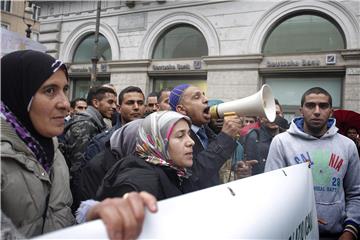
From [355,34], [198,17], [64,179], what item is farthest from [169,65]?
[64,179]

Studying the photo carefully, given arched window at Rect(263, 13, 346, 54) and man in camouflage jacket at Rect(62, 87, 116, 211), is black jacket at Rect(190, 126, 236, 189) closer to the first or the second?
man in camouflage jacket at Rect(62, 87, 116, 211)

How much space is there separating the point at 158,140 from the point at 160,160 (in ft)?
0.40

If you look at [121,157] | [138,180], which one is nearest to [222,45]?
[121,157]

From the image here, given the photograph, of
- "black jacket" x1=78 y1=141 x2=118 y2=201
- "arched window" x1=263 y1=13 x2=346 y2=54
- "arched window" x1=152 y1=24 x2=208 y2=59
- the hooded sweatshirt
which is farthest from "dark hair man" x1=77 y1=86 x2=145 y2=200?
"arched window" x1=152 y1=24 x2=208 y2=59

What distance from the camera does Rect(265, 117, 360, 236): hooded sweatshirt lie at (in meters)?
2.61

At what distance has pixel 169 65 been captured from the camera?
1238cm

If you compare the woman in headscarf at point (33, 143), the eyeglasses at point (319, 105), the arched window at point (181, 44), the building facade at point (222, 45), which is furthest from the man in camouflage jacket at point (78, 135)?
the arched window at point (181, 44)

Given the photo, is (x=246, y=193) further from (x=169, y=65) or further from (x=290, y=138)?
(x=169, y=65)

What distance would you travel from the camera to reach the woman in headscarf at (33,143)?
4.19 feet

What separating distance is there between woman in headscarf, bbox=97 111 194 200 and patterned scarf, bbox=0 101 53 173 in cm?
30

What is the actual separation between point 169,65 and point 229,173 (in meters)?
9.80

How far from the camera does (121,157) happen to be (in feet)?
7.88

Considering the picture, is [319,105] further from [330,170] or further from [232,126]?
[232,126]

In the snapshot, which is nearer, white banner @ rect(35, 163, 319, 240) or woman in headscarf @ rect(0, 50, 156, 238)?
white banner @ rect(35, 163, 319, 240)
